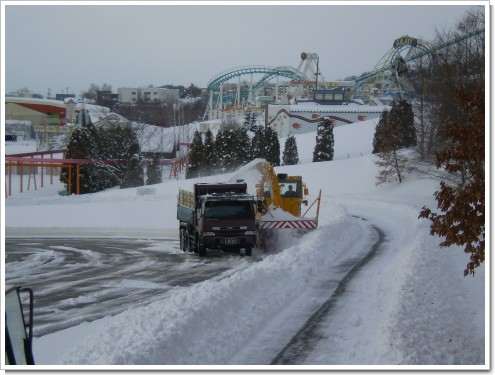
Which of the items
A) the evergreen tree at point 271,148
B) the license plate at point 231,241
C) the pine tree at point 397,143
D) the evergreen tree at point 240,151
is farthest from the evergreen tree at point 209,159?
the license plate at point 231,241

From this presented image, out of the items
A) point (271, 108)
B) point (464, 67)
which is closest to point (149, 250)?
point (464, 67)

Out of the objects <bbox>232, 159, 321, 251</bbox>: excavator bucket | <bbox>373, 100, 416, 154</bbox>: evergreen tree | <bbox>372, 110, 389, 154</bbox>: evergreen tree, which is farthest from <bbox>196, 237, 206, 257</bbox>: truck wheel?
<bbox>372, 110, 389, 154</bbox>: evergreen tree

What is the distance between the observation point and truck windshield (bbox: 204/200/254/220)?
80.9 ft

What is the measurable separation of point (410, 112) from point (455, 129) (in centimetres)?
5021

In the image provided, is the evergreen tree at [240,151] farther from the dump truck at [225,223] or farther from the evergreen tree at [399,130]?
the dump truck at [225,223]

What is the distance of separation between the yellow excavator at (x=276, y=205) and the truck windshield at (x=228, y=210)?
614mm

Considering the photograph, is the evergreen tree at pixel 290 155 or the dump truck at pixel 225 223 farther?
the evergreen tree at pixel 290 155

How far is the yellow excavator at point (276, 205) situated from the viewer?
27.1 metres

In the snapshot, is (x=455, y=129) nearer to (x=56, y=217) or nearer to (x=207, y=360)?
(x=207, y=360)

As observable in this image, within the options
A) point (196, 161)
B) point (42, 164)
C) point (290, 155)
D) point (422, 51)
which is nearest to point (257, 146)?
point (290, 155)

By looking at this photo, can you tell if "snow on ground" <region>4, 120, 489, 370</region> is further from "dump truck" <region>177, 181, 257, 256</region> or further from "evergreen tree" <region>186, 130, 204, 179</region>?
"evergreen tree" <region>186, 130, 204, 179</region>

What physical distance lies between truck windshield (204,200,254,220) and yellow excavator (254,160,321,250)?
2.01ft

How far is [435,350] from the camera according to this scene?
10.6 meters

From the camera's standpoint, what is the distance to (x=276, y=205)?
96.4 feet
